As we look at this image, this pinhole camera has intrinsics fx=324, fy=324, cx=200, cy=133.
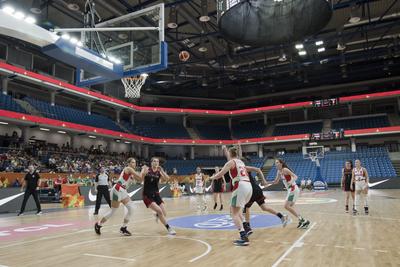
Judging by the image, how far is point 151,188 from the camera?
8438 mm

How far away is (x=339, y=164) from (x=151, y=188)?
32.3 m

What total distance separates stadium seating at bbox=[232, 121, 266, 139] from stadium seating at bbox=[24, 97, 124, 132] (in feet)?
55.6

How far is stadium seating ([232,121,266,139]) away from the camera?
4506 cm

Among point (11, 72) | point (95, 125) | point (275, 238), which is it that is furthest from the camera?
point (95, 125)

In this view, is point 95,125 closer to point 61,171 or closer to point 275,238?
point 61,171

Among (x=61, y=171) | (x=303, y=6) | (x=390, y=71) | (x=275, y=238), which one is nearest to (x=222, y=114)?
(x=390, y=71)

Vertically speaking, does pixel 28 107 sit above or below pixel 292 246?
above

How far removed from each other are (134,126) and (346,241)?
37.9 metres

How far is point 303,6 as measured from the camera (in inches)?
412

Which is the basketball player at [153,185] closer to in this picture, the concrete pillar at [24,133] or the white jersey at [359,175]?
the white jersey at [359,175]

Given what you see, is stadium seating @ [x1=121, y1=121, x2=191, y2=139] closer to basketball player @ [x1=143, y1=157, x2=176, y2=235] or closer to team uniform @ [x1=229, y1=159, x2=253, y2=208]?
basketball player @ [x1=143, y1=157, x2=176, y2=235]

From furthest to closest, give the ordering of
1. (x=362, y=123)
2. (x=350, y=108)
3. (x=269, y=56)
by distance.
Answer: (x=350, y=108)
(x=362, y=123)
(x=269, y=56)

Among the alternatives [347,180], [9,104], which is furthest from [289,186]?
[9,104]

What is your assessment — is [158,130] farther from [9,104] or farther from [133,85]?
[133,85]
